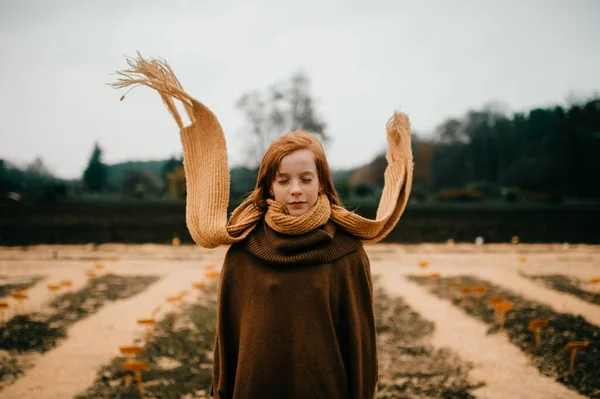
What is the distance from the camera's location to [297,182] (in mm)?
1665

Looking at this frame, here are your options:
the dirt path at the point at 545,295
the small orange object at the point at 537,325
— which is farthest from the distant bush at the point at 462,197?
the small orange object at the point at 537,325

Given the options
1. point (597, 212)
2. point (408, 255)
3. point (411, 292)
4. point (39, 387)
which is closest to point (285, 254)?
point (39, 387)

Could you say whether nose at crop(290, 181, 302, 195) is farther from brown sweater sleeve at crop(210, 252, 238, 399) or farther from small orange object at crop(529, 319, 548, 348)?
small orange object at crop(529, 319, 548, 348)

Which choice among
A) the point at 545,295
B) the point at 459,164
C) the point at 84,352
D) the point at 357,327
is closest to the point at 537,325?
the point at 545,295

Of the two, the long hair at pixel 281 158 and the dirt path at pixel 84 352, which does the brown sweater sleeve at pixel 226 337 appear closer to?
the long hair at pixel 281 158

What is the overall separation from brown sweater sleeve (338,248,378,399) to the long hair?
0.36 m

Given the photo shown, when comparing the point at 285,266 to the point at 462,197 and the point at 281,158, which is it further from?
the point at 462,197

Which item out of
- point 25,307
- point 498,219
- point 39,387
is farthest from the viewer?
point 498,219

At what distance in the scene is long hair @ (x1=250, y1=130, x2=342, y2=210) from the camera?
1.70 m

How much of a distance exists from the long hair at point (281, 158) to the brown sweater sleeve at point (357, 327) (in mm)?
358

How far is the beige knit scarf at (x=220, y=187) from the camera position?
168 centimetres

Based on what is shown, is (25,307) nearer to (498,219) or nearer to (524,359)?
(524,359)

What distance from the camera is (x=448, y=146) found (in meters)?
52.5

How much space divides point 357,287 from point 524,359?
514 cm
